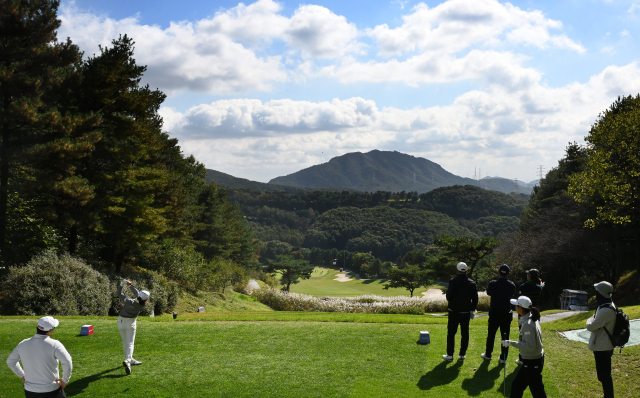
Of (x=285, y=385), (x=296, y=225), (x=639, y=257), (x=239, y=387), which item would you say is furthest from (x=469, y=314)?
(x=296, y=225)

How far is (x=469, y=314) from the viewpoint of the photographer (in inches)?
346

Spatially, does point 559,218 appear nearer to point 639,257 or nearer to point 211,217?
point 639,257

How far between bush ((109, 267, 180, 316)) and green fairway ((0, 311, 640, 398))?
8.09 meters

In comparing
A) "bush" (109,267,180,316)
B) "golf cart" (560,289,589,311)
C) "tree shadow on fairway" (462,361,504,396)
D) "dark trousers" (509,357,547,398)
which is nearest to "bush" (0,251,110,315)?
"bush" (109,267,180,316)

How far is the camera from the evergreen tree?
55.9 feet

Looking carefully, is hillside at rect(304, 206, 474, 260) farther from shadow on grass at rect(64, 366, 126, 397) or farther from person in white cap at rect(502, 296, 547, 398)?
person in white cap at rect(502, 296, 547, 398)

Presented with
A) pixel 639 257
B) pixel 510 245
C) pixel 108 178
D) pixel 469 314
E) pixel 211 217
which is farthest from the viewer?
pixel 211 217

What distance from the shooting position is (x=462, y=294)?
28.5 feet

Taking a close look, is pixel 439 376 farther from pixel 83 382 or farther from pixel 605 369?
pixel 83 382

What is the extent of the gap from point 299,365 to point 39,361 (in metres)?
5.18

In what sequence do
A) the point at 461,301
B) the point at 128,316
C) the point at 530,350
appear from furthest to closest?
the point at 461,301
the point at 128,316
the point at 530,350

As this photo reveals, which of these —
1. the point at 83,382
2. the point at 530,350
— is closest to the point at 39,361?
the point at 83,382

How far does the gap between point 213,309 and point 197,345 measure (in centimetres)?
1747

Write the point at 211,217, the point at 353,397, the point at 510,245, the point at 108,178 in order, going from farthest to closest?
1. the point at 211,217
2. the point at 510,245
3. the point at 108,178
4. the point at 353,397
